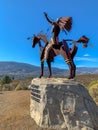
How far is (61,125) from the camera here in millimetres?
11289

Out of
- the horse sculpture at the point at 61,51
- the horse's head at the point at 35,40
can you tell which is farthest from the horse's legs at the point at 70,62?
the horse's head at the point at 35,40

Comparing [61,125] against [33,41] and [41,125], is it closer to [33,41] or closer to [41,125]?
[41,125]

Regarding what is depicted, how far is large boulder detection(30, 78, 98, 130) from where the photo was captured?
11.0 m

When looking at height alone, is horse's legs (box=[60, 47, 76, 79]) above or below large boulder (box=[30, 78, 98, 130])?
above

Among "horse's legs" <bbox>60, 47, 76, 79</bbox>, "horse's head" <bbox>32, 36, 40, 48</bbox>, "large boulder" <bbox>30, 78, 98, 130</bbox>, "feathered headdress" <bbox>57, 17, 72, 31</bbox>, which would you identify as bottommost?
"large boulder" <bbox>30, 78, 98, 130</bbox>

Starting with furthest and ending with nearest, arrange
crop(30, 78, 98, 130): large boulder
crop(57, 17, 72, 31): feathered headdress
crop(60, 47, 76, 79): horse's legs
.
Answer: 1. crop(57, 17, 72, 31): feathered headdress
2. crop(60, 47, 76, 79): horse's legs
3. crop(30, 78, 98, 130): large boulder

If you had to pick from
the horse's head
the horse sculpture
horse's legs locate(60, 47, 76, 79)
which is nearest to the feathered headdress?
the horse sculpture

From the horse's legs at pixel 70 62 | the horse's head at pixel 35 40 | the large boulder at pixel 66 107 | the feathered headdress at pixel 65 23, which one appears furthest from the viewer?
the horse's head at pixel 35 40

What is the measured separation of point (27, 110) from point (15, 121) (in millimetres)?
2280

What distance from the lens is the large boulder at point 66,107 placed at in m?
11.0

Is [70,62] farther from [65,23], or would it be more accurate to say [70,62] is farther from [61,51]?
[65,23]

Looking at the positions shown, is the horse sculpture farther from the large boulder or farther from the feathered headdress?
the large boulder

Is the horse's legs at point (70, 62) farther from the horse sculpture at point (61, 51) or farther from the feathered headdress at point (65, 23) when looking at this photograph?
the feathered headdress at point (65, 23)

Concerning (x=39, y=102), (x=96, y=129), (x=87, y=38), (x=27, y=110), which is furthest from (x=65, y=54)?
(x=27, y=110)
